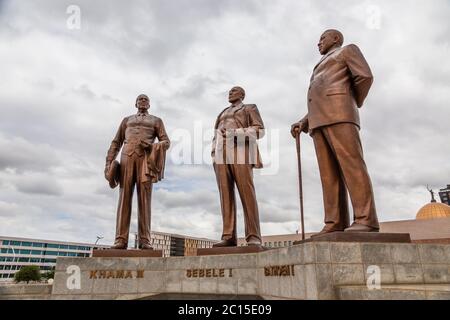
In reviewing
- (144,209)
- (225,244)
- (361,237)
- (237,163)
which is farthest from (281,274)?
(144,209)

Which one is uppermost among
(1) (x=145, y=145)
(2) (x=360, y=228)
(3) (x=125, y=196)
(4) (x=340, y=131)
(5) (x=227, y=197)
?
(1) (x=145, y=145)

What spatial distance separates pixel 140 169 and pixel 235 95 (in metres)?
3.08

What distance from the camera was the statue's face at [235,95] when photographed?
881 centimetres

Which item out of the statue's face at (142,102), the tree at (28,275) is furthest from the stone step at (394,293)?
the tree at (28,275)

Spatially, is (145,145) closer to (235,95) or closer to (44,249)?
(235,95)

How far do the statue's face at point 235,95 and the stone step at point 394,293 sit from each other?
17.7 feet

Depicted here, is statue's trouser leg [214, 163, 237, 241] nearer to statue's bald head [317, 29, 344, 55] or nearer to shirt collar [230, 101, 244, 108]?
shirt collar [230, 101, 244, 108]

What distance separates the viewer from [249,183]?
312 inches

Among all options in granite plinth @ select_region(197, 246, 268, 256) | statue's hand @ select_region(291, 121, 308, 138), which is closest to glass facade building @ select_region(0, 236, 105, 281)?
granite plinth @ select_region(197, 246, 268, 256)

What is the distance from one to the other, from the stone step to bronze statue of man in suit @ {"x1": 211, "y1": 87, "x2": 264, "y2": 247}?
3.17 meters

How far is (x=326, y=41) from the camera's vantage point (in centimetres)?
696

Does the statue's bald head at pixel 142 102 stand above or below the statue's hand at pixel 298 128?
above

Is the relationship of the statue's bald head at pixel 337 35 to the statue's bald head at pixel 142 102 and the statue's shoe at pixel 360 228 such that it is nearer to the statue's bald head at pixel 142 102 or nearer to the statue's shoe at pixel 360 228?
the statue's shoe at pixel 360 228
